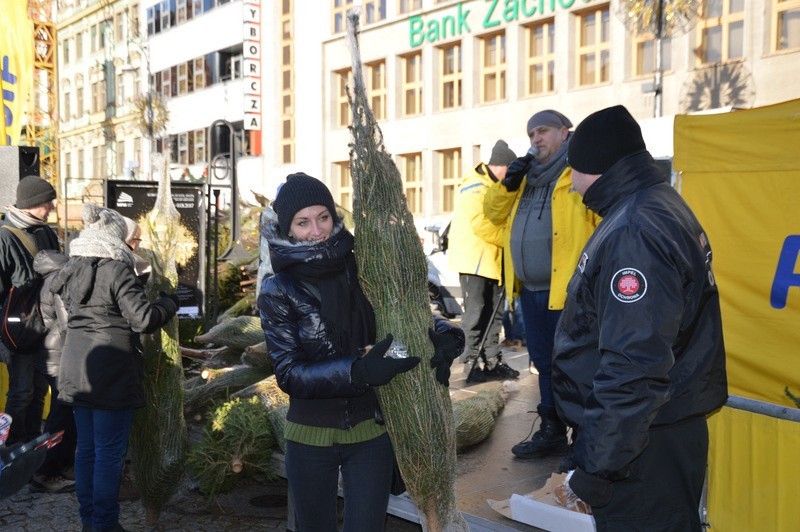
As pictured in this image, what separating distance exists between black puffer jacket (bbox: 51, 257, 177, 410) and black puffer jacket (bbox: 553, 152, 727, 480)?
2498 mm

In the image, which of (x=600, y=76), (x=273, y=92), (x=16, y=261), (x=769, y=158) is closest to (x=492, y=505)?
(x=769, y=158)

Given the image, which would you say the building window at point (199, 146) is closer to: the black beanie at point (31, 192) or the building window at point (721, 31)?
the building window at point (721, 31)

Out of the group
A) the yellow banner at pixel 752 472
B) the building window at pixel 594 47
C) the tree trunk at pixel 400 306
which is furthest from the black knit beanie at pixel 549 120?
the building window at pixel 594 47

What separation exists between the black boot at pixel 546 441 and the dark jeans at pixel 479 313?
184 centimetres

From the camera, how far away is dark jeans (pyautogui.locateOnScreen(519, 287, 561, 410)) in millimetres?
4887

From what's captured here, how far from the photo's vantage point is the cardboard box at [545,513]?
11.8ft

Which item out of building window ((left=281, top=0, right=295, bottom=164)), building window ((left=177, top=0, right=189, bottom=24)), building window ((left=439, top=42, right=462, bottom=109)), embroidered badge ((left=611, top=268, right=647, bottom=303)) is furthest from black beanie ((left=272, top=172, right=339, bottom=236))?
building window ((left=177, top=0, right=189, bottom=24))

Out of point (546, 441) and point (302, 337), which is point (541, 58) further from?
point (302, 337)

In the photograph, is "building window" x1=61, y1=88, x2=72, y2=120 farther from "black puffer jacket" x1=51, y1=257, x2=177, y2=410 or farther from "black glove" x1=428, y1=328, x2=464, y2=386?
"black glove" x1=428, y1=328, x2=464, y2=386

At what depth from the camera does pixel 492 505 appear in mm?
3982

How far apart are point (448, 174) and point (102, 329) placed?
72.5 ft

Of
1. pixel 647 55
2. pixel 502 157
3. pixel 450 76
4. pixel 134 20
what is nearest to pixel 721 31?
pixel 647 55

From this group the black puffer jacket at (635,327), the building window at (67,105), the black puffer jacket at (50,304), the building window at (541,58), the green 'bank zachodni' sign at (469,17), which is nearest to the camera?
the black puffer jacket at (635,327)

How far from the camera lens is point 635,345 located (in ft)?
7.36
